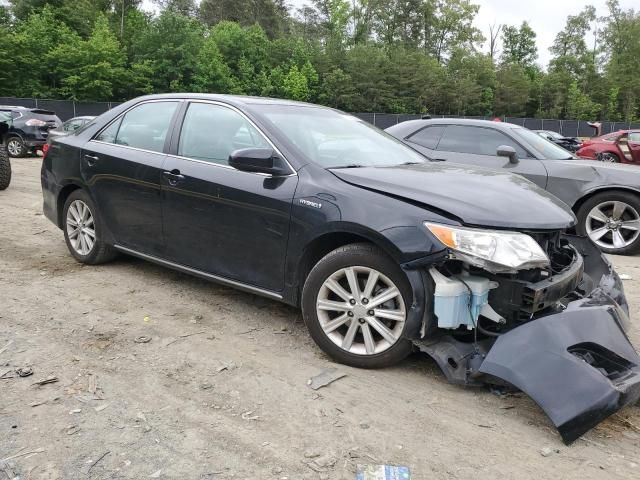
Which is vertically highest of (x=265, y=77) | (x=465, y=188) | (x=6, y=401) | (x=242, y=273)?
(x=265, y=77)

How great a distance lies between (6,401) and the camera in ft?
9.30

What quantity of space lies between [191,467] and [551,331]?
181 cm

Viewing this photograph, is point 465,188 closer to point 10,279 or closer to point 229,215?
point 229,215

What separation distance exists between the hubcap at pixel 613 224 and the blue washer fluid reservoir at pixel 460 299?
447 centimetres

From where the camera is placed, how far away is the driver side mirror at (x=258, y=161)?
3.48 meters

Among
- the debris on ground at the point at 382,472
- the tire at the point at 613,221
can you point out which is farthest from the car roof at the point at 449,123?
the debris on ground at the point at 382,472

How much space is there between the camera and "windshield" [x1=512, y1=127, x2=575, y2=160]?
7005 mm

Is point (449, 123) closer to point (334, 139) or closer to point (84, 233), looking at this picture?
point (334, 139)

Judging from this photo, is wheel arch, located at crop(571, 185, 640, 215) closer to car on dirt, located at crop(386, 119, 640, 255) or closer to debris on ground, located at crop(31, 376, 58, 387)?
car on dirt, located at crop(386, 119, 640, 255)

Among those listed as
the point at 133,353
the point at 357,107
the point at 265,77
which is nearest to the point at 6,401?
the point at 133,353

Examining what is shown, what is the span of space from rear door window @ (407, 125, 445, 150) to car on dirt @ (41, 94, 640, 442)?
319cm

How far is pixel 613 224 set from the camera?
260 inches

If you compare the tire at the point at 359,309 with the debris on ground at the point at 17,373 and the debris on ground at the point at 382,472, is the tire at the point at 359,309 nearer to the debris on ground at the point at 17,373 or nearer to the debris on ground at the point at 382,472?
the debris on ground at the point at 382,472

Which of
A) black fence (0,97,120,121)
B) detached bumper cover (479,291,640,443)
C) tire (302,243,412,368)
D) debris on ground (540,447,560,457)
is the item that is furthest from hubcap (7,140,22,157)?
debris on ground (540,447,560,457)
